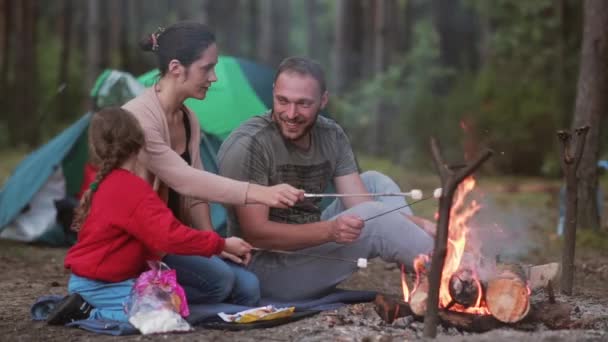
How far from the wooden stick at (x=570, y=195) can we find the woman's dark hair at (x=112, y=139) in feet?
7.96

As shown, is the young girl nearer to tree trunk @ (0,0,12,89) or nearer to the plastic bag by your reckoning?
the plastic bag

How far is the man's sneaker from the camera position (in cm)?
466

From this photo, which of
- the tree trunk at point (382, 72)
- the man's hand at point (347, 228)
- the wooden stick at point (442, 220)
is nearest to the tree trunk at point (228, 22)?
the tree trunk at point (382, 72)

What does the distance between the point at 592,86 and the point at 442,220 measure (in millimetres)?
4137

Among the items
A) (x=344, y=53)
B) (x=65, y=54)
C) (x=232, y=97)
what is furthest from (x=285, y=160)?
(x=65, y=54)

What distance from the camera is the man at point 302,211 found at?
16.0 ft

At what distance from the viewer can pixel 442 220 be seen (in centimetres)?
406

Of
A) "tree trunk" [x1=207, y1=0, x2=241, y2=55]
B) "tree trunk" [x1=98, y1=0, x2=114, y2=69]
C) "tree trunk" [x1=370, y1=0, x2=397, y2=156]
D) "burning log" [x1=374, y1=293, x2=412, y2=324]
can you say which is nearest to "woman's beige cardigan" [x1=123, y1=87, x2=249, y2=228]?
"burning log" [x1=374, y1=293, x2=412, y2=324]

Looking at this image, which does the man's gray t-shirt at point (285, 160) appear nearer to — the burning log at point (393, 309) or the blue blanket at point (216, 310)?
the blue blanket at point (216, 310)

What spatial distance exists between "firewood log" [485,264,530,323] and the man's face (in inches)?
49.8

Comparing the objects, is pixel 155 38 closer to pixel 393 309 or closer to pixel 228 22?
pixel 393 309

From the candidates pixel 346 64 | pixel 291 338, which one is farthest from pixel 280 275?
pixel 346 64

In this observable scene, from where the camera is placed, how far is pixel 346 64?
2120 cm

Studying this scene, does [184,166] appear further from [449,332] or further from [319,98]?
[449,332]
